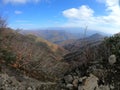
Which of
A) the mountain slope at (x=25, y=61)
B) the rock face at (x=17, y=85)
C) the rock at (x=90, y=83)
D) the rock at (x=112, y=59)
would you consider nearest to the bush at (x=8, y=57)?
the mountain slope at (x=25, y=61)

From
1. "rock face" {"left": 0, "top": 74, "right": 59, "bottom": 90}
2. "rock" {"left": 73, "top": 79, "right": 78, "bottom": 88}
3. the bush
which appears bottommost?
"rock face" {"left": 0, "top": 74, "right": 59, "bottom": 90}

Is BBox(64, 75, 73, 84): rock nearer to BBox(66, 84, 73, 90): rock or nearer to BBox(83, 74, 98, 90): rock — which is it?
BBox(66, 84, 73, 90): rock

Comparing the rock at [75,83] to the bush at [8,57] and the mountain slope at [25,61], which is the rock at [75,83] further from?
the bush at [8,57]

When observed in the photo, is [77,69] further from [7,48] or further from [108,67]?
[7,48]

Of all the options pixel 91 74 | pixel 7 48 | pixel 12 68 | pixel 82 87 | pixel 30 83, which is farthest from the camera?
pixel 7 48

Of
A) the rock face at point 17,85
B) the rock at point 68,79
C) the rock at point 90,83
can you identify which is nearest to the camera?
the rock at point 90,83

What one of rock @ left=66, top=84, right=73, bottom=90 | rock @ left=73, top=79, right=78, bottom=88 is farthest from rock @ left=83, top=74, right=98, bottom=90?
rock @ left=66, top=84, right=73, bottom=90

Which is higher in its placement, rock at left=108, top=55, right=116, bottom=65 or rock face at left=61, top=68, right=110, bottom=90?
rock at left=108, top=55, right=116, bottom=65

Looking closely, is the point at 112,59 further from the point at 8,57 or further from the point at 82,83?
the point at 8,57

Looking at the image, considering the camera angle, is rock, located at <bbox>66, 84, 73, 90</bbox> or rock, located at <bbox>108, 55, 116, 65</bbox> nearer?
rock, located at <bbox>66, 84, 73, 90</bbox>

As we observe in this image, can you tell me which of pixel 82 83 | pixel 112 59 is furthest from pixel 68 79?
pixel 112 59

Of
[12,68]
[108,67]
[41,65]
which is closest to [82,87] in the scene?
[108,67]
